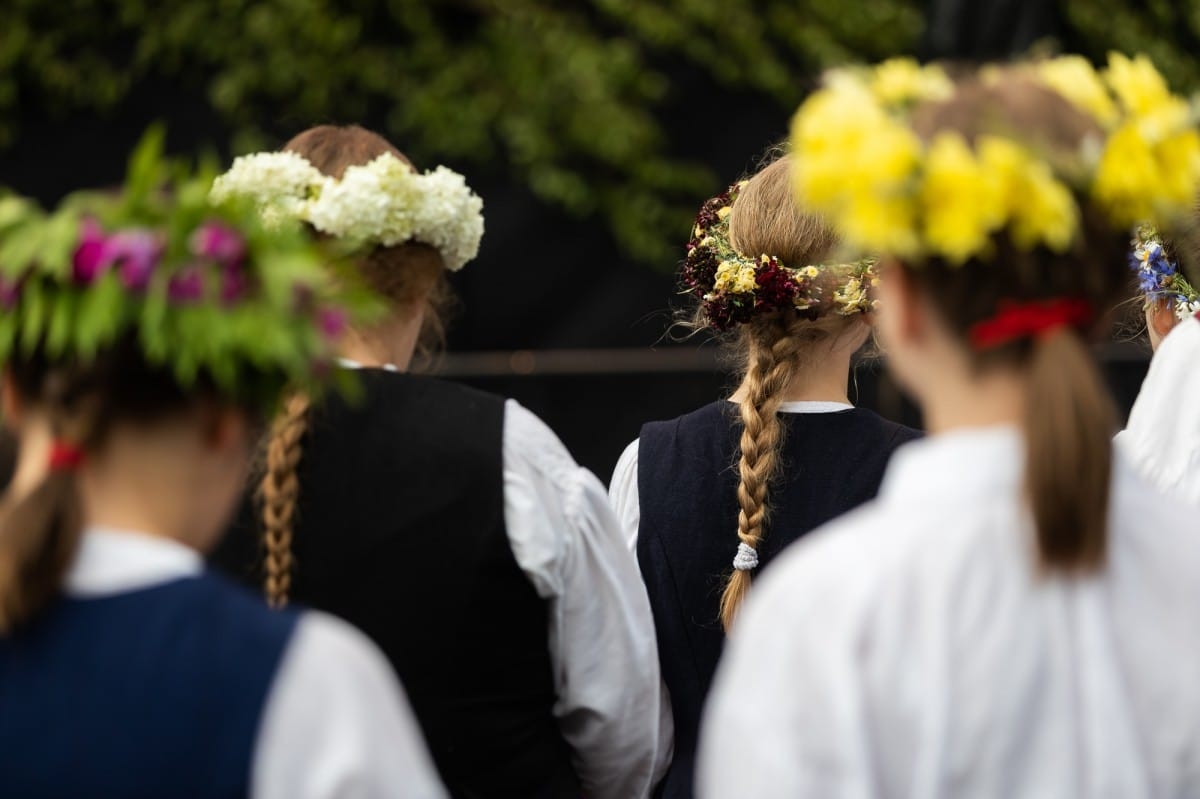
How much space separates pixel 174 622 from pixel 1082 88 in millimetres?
1020

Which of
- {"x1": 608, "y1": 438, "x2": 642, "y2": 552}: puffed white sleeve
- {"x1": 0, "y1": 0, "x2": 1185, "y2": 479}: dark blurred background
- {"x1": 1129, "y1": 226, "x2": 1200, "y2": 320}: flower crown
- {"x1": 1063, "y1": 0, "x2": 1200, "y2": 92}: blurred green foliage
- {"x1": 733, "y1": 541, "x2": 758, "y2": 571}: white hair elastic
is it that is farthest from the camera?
{"x1": 1063, "y1": 0, "x2": 1200, "y2": 92}: blurred green foliage

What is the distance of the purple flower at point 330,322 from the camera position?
1.47 m

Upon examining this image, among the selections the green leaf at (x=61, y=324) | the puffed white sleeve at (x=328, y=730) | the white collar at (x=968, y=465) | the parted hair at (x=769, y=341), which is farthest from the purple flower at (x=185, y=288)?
the parted hair at (x=769, y=341)

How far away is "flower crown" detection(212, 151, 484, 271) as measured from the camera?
2.21m

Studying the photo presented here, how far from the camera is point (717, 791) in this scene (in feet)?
4.71

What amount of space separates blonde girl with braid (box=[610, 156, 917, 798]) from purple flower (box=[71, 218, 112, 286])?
120 centimetres

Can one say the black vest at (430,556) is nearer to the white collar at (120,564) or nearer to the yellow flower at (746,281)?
the yellow flower at (746,281)

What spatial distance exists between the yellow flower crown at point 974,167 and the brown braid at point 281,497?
3.10 feet

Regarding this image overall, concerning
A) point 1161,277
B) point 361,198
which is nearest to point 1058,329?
point 361,198

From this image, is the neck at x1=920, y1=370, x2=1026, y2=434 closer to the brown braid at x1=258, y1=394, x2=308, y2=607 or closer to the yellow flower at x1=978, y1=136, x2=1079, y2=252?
the yellow flower at x1=978, y1=136, x2=1079, y2=252

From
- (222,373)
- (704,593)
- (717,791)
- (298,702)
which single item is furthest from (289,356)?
(704,593)

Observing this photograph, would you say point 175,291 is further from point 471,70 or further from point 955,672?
point 471,70

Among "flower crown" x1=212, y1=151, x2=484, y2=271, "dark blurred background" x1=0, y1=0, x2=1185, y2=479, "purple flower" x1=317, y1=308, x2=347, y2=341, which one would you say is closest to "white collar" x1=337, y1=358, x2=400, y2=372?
"flower crown" x1=212, y1=151, x2=484, y2=271

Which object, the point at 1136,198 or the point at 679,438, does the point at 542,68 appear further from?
the point at 1136,198
